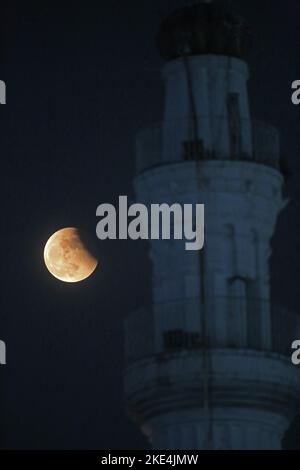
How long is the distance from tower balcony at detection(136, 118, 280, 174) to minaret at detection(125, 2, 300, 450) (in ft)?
0.08

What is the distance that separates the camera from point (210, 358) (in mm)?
44375

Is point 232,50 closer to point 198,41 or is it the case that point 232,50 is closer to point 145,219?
point 198,41

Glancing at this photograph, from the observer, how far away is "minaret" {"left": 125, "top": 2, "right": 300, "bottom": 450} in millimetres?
44625

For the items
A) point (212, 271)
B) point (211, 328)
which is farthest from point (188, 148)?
point (211, 328)

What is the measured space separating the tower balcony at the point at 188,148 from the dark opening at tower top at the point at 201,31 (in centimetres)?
145

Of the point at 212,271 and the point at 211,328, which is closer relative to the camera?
the point at 211,328

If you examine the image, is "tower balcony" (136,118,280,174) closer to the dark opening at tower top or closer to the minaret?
the minaret

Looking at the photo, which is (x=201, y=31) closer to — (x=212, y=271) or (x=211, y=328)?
(x=212, y=271)

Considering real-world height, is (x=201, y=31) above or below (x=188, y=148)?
above

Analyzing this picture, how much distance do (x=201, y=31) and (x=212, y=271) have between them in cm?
457

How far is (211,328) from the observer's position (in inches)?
1784

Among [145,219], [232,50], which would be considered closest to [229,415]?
[145,219]

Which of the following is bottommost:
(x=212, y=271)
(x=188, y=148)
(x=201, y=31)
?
(x=212, y=271)

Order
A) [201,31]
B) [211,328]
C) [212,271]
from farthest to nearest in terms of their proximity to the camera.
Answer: [201,31] < [212,271] < [211,328]
